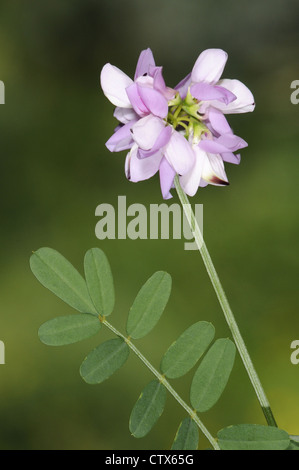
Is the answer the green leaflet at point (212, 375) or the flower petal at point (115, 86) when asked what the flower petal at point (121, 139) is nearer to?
the flower petal at point (115, 86)

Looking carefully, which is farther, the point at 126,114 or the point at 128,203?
the point at 128,203

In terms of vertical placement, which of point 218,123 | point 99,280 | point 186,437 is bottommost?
point 186,437

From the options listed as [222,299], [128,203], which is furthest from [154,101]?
[128,203]

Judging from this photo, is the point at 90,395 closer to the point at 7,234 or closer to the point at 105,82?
the point at 7,234

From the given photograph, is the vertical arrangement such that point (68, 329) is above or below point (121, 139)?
below

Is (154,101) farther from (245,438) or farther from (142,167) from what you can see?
(245,438)

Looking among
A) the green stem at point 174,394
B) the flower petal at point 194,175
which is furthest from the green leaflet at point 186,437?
the flower petal at point 194,175
